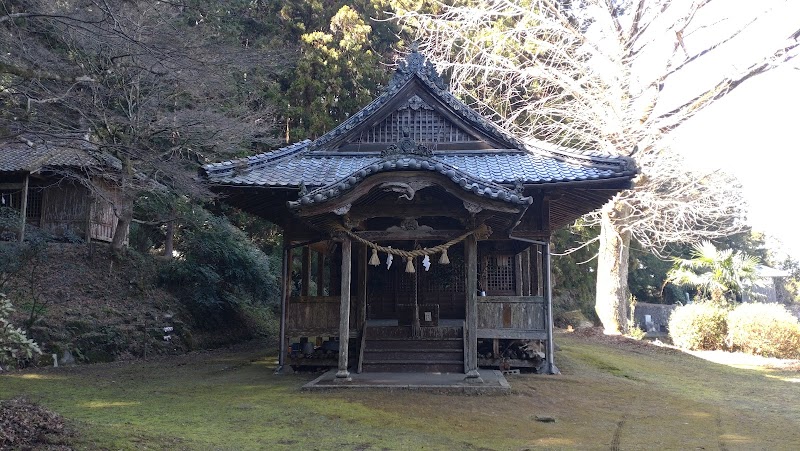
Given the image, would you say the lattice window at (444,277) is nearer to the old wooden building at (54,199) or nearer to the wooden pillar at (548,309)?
the wooden pillar at (548,309)

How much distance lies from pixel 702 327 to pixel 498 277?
895 centimetres

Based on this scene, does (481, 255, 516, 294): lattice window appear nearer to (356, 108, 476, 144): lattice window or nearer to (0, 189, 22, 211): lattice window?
(356, 108, 476, 144): lattice window

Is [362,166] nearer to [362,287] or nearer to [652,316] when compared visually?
[362,287]

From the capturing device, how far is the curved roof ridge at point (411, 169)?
9359mm

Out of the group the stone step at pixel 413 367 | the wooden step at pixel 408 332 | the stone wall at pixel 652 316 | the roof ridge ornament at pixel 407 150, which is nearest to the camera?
the roof ridge ornament at pixel 407 150

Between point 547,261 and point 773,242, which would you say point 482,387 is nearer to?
point 547,261

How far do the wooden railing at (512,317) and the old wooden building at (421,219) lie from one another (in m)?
0.02

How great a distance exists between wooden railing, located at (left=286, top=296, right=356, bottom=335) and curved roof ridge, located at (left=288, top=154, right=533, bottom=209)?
3283 millimetres

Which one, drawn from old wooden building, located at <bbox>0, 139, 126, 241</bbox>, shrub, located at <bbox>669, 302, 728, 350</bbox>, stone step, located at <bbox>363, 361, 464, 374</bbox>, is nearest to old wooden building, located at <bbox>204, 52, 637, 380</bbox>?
stone step, located at <bbox>363, 361, 464, 374</bbox>

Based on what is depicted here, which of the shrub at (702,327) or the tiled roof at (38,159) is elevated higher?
the tiled roof at (38,159)

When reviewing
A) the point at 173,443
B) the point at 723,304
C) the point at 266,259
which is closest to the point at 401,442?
the point at 173,443

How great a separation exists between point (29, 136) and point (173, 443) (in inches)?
198

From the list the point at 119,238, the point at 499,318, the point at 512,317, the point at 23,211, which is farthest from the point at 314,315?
the point at 23,211

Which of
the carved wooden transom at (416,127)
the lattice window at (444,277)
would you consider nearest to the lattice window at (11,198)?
the carved wooden transom at (416,127)
